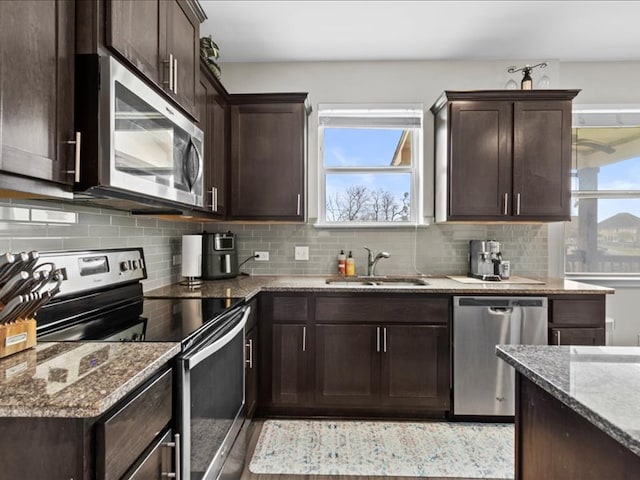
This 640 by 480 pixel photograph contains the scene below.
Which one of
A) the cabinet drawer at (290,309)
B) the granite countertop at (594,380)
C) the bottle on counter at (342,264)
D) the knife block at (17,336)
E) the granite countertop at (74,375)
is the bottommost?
the cabinet drawer at (290,309)

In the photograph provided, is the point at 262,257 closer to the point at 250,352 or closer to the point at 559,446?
the point at 250,352

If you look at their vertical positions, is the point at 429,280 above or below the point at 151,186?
below

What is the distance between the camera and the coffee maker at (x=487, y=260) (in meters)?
2.88

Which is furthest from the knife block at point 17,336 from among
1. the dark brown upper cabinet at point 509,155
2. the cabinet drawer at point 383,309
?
the dark brown upper cabinet at point 509,155

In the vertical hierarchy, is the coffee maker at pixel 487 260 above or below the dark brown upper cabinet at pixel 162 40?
below

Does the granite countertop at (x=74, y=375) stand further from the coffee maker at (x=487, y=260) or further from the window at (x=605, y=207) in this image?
the window at (x=605, y=207)

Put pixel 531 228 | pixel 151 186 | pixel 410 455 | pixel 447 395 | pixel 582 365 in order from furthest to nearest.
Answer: pixel 531 228 < pixel 447 395 < pixel 410 455 < pixel 151 186 < pixel 582 365

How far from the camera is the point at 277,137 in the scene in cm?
286

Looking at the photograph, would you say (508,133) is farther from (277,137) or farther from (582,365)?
(582,365)

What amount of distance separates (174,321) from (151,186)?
532mm

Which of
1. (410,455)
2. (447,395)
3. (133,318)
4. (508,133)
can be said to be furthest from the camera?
(508,133)

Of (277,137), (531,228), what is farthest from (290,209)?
(531,228)

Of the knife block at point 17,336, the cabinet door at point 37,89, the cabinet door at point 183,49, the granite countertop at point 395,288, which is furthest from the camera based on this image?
the granite countertop at point 395,288

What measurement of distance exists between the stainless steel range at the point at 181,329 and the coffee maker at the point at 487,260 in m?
1.89
